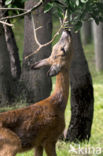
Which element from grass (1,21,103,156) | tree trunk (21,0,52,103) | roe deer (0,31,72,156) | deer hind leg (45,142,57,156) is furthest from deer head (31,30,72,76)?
grass (1,21,103,156)

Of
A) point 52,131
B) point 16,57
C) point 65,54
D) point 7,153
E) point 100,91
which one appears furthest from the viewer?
point 100,91

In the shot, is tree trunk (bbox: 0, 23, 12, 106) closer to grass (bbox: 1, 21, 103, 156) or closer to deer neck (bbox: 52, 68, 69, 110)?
grass (bbox: 1, 21, 103, 156)

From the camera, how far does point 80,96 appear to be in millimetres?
7098

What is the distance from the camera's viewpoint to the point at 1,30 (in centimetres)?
645

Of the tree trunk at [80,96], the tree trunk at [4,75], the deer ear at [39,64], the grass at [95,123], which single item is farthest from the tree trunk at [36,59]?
the deer ear at [39,64]

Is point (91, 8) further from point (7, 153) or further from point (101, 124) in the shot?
point (101, 124)

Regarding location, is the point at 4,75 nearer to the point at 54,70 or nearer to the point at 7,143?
the point at 54,70

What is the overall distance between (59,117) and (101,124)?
174 inches

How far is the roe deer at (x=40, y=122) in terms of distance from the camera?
457 centimetres

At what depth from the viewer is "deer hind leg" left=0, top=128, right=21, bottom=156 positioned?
14.6 ft

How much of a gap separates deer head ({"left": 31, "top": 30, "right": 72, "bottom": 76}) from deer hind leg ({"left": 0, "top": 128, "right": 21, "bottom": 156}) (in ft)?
3.34

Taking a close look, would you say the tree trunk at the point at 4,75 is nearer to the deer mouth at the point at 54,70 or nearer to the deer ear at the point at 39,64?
the deer ear at the point at 39,64

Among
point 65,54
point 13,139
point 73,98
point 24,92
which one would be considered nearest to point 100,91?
point 73,98

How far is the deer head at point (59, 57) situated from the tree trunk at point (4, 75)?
169 centimetres
